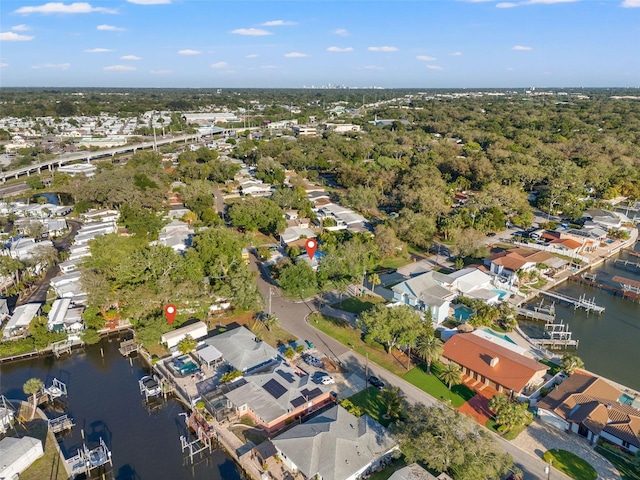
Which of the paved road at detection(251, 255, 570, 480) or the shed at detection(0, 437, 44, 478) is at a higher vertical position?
the shed at detection(0, 437, 44, 478)

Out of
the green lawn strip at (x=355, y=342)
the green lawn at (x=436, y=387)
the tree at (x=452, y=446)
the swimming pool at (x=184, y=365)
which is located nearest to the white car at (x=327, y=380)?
the green lawn strip at (x=355, y=342)

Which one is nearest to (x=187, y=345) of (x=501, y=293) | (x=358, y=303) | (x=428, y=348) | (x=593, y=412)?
(x=358, y=303)

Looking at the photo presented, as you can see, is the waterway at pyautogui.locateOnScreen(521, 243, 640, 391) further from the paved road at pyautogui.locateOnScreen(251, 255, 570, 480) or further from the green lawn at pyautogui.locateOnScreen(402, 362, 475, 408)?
the paved road at pyautogui.locateOnScreen(251, 255, 570, 480)

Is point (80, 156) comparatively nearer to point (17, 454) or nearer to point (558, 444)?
point (17, 454)

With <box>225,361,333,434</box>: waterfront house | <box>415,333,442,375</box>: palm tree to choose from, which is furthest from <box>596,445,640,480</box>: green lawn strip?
<box>225,361,333,434</box>: waterfront house

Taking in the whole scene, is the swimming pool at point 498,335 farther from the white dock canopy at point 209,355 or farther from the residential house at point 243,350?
the white dock canopy at point 209,355

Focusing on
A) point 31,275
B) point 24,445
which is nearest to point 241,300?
point 24,445

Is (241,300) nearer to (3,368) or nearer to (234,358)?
(234,358)
